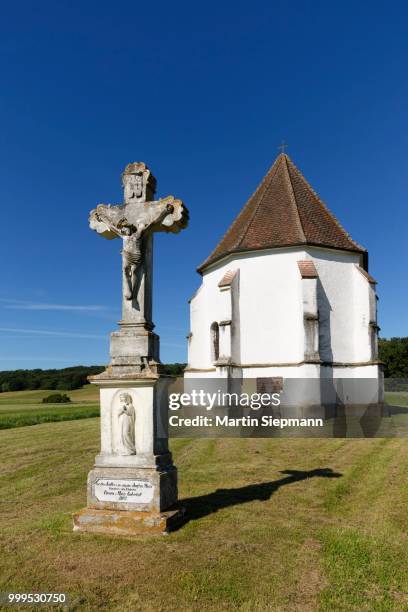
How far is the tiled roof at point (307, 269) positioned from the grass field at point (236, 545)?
33.3ft

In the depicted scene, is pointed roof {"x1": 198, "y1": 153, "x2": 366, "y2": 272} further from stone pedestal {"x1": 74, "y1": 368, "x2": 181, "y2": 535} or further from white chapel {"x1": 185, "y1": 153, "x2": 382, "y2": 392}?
stone pedestal {"x1": 74, "y1": 368, "x2": 181, "y2": 535}

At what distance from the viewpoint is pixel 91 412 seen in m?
22.5

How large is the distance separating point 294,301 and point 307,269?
1.37 metres

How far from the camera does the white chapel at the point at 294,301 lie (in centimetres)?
1841

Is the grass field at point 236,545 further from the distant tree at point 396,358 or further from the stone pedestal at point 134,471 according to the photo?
the distant tree at point 396,358

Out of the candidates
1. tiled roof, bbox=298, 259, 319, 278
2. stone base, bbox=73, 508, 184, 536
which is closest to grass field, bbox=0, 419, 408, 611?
stone base, bbox=73, 508, 184, 536

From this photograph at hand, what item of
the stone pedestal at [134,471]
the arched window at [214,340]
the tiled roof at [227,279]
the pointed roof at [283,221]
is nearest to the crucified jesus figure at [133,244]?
the stone pedestal at [134,471]

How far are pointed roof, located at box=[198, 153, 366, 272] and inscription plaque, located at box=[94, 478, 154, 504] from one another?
14.8 meters

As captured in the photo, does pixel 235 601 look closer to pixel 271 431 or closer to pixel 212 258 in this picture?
pixel 271 431

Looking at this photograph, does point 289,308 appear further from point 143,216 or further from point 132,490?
point 132,490

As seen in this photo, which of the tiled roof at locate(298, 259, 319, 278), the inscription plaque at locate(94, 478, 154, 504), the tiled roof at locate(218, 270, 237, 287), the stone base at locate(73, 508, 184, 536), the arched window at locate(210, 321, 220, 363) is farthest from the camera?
the arched window at locate(210, 321, 220, 363)

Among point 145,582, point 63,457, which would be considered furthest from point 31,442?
point 145,582

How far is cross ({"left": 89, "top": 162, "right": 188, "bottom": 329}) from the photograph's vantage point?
621 cm

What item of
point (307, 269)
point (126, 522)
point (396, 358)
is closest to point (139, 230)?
point (126, 522)
